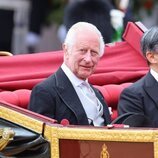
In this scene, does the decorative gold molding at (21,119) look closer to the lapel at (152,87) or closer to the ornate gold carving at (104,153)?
the ornate gold carving at (104,153)

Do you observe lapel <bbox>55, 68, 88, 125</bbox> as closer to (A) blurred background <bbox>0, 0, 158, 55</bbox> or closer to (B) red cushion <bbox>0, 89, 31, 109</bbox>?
(B) red cushion <bbox>0, 89, 31, 109</bbox>

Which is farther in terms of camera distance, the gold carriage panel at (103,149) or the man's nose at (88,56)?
the man's nose at (88,56)

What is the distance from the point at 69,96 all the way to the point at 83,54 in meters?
0.22

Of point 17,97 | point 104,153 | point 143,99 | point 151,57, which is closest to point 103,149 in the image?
point 104,153

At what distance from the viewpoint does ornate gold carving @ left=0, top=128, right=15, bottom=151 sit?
16.2ft

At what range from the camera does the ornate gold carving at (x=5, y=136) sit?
16.2 feet

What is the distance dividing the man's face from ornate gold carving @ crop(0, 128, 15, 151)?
51 cm

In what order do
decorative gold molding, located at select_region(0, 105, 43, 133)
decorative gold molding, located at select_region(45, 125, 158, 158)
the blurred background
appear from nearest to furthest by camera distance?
decorative gold molding, located at select_region(45, 125, 158, 158)
decorative gold molding, located at select_region(0, 105, 43, 133)
the blurred background

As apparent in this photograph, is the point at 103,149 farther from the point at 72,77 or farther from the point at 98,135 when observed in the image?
the point at 72,77

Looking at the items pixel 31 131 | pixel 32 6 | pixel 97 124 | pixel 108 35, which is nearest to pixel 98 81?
pixel 97 124

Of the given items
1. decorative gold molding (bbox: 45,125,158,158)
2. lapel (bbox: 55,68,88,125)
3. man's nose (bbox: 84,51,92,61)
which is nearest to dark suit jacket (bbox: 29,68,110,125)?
lapel (bbox: 55,68,88,125)

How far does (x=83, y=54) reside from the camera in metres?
5.22

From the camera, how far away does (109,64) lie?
6.25 meters

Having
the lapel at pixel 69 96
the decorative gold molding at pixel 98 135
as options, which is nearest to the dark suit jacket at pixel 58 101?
the lapel at pixel 69 96
